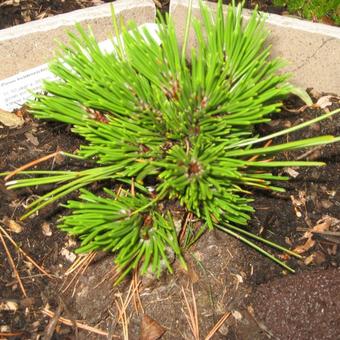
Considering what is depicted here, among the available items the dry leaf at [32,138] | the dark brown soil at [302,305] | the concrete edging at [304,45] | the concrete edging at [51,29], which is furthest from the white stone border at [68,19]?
the dark brown soil at [302,305]

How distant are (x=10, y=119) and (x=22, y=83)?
0.09 meters

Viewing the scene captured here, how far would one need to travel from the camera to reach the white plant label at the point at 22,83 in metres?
1.28

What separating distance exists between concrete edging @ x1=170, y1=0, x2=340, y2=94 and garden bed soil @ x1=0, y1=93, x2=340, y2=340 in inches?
12.2

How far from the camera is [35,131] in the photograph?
130cm

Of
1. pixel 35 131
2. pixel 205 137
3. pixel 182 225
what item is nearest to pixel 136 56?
pixel 205 137

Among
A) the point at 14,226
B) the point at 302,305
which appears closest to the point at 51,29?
the point at 14,226

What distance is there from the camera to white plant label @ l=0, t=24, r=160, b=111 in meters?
1.28

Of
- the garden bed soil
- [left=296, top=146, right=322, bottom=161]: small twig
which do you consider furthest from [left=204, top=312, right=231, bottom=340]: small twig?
[left=296, top=146, right=322, bottom=161]: small twig

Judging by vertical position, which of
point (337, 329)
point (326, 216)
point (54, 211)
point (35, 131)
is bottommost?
point (337, 329)

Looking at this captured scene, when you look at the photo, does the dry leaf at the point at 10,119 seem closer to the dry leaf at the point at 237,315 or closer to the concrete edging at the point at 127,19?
the concrete edging at the point at 127,19

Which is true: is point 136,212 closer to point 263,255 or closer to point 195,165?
point 195,165

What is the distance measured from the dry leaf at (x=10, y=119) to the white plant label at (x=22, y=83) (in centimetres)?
2

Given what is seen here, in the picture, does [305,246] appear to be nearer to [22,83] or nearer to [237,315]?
[237,315]

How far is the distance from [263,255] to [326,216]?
181 millimetres
